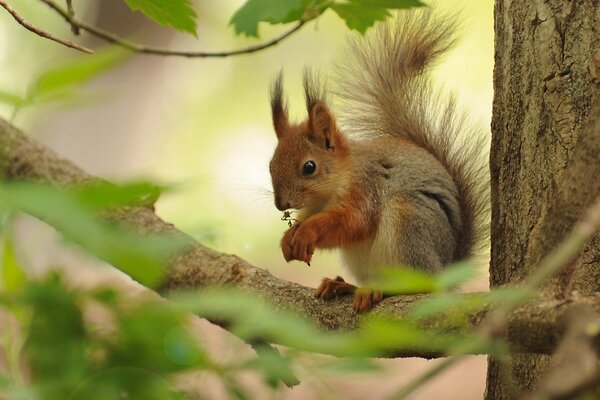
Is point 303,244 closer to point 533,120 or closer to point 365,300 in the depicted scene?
point 365,300

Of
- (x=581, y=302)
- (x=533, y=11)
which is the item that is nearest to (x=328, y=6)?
(x=581, y=302)

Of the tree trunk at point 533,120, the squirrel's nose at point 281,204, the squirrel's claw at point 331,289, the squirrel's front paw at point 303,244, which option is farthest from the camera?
the squirrel's nose at point 281,204

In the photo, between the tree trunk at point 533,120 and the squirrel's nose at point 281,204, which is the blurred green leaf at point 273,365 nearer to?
the tree trunk at point 533,120

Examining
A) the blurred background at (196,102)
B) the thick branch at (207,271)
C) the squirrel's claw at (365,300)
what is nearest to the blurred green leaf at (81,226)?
the thick branch at (207,271)

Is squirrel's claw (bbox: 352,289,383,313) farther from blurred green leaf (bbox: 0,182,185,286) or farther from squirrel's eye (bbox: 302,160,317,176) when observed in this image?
blurred green leaf (bbox: 0,182,185,286)

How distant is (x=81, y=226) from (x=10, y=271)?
16 centimetres

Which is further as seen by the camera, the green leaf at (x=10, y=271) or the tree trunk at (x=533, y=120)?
the tree trunk at (x=533, y=120)

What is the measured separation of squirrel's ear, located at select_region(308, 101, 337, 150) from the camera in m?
1.87

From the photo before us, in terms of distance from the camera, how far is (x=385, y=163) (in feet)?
6.06

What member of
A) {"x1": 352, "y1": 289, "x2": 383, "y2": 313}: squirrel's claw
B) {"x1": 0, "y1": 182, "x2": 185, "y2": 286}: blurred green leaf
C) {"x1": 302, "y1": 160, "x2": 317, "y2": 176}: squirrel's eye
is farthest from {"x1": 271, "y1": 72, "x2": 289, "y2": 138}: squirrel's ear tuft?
{"x1": 0, "y1": 182, "x2": 185, "y2": 286}: blurred green leaf

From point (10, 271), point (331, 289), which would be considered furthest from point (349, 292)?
point (10, 271)

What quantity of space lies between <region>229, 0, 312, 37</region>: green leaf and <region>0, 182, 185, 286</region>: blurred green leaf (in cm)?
51

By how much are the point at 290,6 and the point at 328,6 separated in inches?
1.5

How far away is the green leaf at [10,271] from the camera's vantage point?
422 mm
